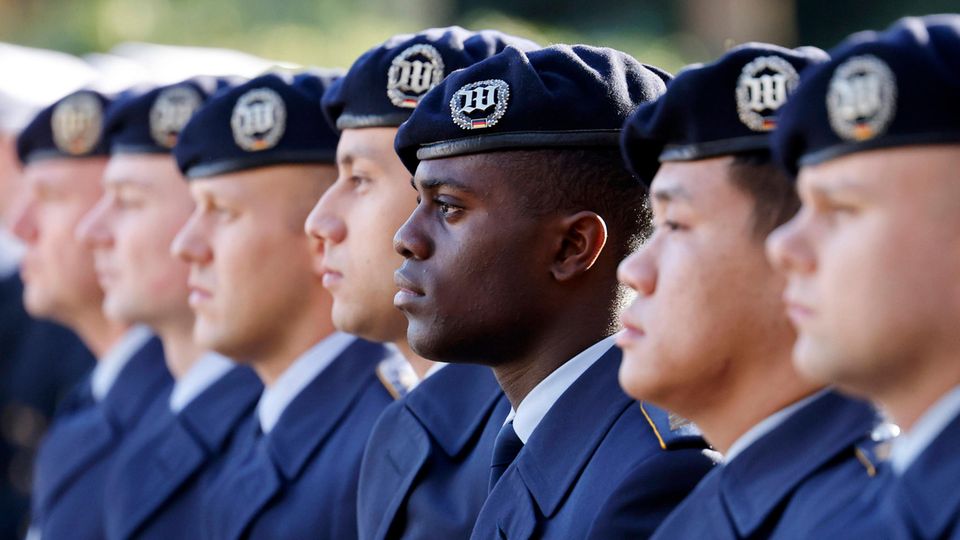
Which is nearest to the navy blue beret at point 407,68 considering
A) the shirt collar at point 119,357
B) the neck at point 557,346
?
the neck at point 557,346

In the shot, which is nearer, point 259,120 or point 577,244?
point 577,244

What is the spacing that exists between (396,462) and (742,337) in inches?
58.3

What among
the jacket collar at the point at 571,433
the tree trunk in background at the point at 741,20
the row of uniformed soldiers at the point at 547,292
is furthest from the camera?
the tree trunk in background at the point at 741,20

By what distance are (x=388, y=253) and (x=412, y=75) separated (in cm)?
45

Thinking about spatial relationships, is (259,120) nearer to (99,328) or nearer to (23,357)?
(99,328)

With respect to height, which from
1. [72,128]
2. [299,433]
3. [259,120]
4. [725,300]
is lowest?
[299,433]

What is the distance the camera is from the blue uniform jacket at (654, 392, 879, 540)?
2.99 metres

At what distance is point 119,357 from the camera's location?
23.0 feet

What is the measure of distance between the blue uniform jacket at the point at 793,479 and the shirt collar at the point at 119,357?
13.4 feet

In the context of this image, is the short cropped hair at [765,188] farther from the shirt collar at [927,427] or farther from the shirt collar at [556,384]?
the shirt collar at [556,384]

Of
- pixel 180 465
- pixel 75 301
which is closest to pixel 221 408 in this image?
pixel 180 465

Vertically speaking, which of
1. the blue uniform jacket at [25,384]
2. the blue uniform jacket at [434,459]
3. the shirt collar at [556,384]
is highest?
the shirt collar at [556,384]

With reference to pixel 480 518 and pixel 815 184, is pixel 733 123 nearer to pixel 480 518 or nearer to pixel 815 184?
pixel 815 184

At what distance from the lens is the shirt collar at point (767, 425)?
3199 mm
